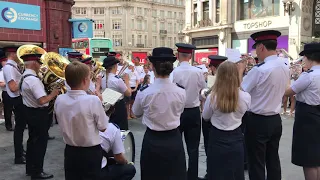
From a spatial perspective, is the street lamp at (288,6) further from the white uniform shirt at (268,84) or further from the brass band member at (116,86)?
the white uniform shirt at (268,84)

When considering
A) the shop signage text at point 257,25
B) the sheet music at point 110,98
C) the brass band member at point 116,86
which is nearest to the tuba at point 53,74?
the sheet music at point 110,98

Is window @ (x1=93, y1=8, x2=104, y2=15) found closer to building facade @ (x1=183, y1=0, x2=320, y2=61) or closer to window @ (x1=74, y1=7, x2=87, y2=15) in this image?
window @ (x1=74, y1=7, x2=87, y2=15)

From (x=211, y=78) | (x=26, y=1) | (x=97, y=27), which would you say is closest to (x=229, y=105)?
(x=211, y=78)

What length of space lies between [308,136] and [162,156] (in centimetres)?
208

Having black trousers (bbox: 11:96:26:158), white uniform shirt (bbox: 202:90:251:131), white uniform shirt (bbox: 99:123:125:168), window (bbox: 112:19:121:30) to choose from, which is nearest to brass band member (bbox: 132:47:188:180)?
white uniform shirt (bbox: 99:123:125:168)

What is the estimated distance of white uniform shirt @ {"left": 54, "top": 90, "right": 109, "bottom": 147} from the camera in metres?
3.06

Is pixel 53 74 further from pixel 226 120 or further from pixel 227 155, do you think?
pixel 227 155

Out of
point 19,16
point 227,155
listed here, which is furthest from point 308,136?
point 19,16

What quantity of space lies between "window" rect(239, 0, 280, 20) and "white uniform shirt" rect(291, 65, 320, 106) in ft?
75.9

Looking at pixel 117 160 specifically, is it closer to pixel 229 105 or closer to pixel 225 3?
pixel 229 105

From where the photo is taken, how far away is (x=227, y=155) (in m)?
3.51

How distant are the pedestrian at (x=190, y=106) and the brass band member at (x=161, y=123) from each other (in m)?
1.18

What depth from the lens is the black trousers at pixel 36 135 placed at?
4.70m

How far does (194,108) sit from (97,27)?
2718 inches
